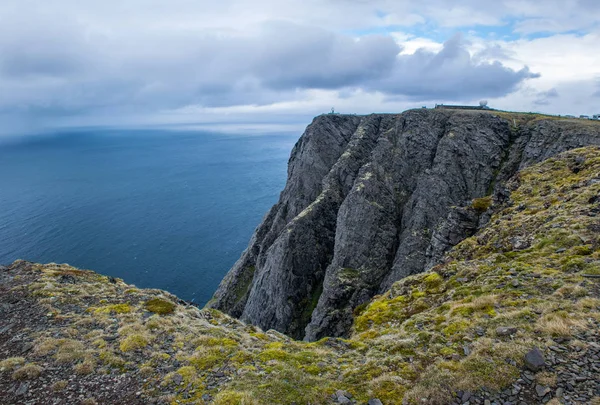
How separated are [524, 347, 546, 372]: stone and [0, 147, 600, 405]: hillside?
5cm

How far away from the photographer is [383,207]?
91750 millimetres

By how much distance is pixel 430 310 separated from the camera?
2497cm

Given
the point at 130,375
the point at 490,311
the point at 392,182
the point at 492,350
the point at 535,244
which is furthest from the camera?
the point at 392,182

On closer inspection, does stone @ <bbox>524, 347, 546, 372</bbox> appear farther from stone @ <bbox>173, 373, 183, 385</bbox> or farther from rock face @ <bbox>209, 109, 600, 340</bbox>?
rock face @ <bbox>209, 109, 600, 340</bbox>

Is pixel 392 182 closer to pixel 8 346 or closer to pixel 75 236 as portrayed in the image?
pixel 8 346

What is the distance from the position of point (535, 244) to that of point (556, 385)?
62.1ft

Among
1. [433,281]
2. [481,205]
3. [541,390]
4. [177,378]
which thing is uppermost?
[481,205]

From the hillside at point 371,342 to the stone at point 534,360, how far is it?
51 millimetres

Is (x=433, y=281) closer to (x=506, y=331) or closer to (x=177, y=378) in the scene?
(x=506, y=331)

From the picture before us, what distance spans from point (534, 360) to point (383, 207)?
79463 mm

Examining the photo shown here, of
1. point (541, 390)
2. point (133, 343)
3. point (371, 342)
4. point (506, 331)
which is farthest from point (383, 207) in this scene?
point (541, 390)

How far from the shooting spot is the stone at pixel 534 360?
13570 mm

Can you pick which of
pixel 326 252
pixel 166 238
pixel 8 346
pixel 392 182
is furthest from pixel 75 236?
pixel 8 346

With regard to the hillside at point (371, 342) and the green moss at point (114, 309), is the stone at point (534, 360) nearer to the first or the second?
the hillside at point (371, 342)
